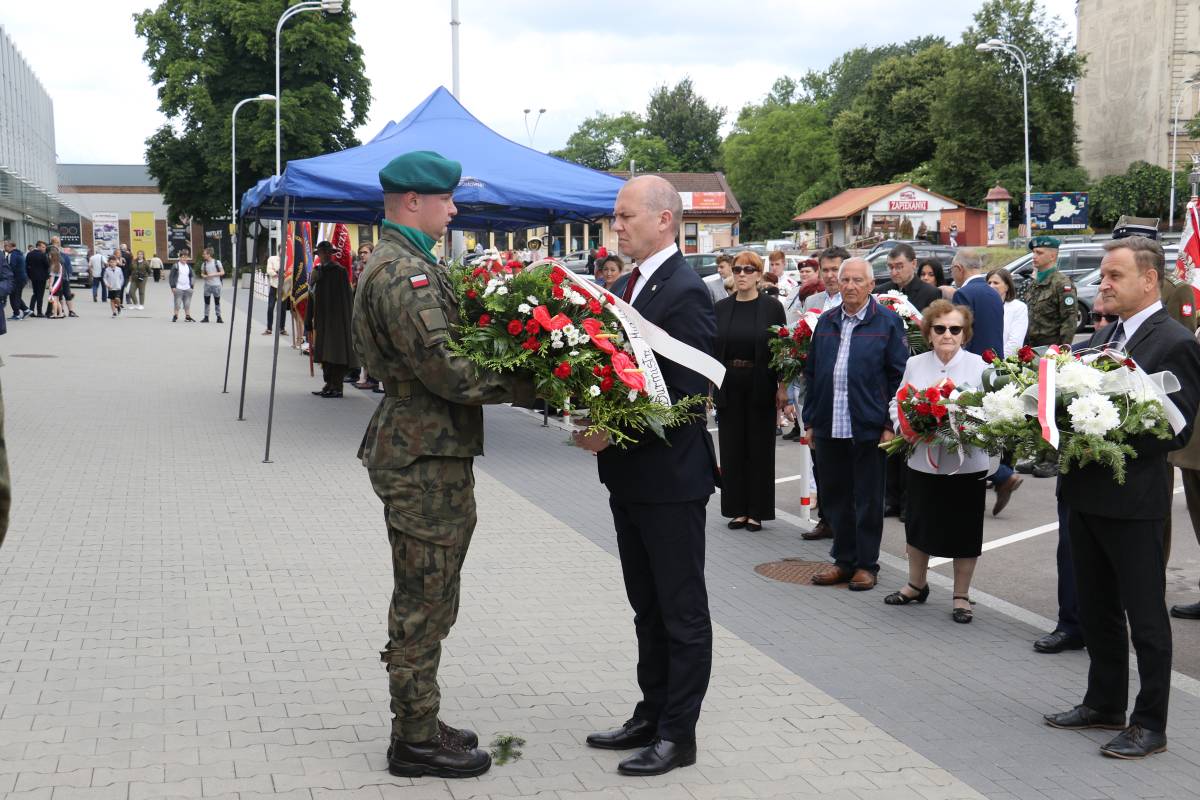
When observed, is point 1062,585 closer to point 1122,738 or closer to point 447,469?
point 1122,738

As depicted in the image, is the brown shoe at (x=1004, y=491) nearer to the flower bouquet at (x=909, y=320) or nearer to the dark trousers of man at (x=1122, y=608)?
the flower bouquet at (x=909, y=320)

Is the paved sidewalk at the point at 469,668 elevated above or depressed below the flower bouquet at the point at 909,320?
below

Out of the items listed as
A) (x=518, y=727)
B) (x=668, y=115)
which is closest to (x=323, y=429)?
(x=518, y=727)

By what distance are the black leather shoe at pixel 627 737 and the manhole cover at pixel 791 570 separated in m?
2.93

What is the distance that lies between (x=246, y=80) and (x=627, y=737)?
58.3 meters

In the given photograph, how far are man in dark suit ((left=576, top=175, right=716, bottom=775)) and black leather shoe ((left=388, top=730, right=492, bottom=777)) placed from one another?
546 mm

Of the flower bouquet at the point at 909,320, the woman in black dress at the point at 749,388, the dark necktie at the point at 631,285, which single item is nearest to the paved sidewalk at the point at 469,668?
the woman in black dress at the point at 749,388

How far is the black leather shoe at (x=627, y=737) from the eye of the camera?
15.4ft

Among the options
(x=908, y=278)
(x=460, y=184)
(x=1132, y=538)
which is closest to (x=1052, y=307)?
(x=908, y=278)

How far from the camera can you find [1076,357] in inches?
198

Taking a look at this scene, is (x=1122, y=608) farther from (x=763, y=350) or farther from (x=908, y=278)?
(x=908, y=278)

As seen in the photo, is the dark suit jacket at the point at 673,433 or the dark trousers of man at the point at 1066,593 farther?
the dark trousers of man at the point at 1066,593

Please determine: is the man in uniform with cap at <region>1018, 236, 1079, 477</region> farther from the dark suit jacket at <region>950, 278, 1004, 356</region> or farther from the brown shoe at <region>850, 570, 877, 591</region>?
the brown shoe at <region>850, 570, 877, 591</region>

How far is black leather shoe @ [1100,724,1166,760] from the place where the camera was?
4699 millimetres
